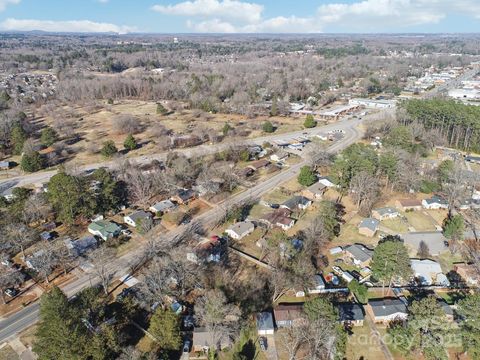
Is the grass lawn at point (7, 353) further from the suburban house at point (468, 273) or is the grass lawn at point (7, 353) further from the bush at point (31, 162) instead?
the suburban house at point (468, 273)

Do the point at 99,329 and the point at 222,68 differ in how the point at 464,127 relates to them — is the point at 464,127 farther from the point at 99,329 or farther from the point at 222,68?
the point at 222,68

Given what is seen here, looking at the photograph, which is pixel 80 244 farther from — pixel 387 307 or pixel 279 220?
pixel 387 307

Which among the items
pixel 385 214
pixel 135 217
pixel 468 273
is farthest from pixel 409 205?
pixel 135 217

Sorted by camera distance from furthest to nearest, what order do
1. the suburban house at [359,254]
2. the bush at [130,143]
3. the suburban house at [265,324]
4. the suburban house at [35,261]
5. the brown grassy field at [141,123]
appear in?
the brown grassy field at [141,123] → the bush at [130,143] → the suburban house at [359,254] → the suburban house at [35,261] → the suburban house at [265,324]

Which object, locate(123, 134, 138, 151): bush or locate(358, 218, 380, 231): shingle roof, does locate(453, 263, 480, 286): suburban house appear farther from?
locate(123, 134, 138, 151): bush

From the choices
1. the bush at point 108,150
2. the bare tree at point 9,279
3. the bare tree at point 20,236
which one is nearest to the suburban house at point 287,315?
the bare tree at point 9,279

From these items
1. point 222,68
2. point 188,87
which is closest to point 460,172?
point 188,87

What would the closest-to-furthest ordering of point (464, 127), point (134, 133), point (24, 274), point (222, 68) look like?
point (24, 274), point (464, 127), point (134, 133), point (222, 68)
